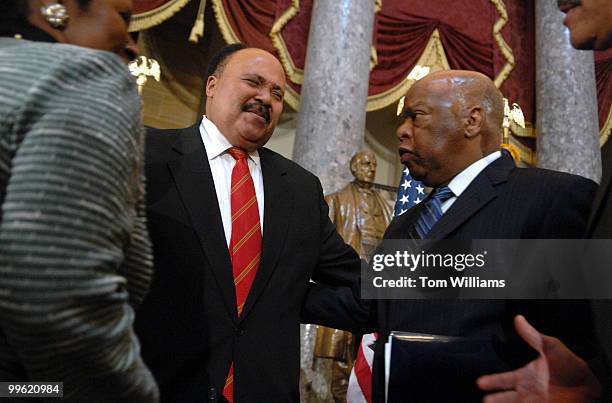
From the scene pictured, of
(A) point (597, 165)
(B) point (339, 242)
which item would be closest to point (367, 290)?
(B) point (339, 242)

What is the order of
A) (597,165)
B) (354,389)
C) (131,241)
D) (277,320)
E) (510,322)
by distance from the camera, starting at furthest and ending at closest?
1. (597,165)
2. (354,389)
3. (277,320)
4. (510,322)
5. (131,241)

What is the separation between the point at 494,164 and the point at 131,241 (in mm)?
1138

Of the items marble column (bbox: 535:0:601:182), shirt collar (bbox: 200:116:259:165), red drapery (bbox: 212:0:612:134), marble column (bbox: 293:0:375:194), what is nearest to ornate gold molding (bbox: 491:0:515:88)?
red drapery (bbox: 212:0:612:134)

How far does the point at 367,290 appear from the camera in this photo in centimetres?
180

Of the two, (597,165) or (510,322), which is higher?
(597,165)

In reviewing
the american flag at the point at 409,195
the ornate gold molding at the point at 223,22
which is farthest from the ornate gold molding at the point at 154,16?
the american flag at the point at 409,195

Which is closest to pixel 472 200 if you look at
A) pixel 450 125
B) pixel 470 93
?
pixel 450 125

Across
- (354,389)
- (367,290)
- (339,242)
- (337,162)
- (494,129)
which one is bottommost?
(354,389)

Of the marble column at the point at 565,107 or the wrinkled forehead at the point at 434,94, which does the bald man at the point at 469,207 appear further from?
the marble column at the point at 565,107

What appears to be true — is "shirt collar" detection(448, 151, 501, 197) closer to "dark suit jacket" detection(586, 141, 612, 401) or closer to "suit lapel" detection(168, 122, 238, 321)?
"dark suit jacket" detection(586, 141, 612, 401)

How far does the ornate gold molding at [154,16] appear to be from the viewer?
5926 millimetres

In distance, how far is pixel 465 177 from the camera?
1.68 meters

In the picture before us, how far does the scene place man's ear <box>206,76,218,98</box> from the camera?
206 centimetres

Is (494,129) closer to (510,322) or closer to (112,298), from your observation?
(510,322)
